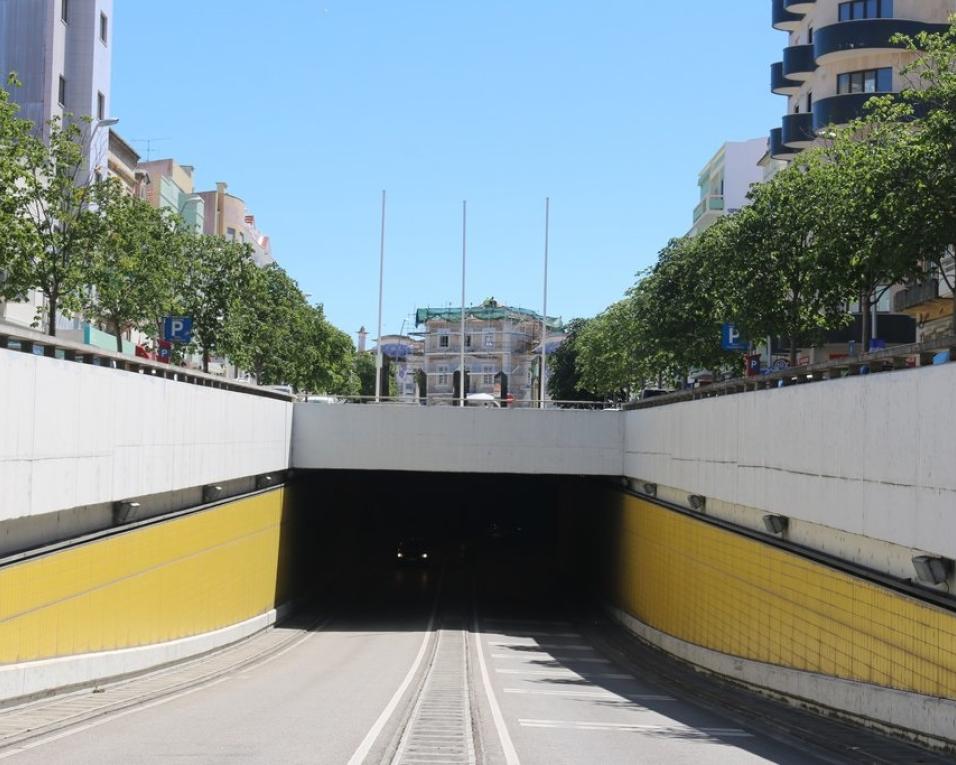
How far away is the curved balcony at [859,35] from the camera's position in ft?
165

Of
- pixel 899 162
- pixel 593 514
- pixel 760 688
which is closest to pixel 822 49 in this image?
pixel 593 514

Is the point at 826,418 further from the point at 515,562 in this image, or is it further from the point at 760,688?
the point at 515,562

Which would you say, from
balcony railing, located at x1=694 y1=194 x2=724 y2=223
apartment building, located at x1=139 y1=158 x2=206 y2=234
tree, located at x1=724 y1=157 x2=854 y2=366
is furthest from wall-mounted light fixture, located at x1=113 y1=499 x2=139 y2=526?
balcony railing, located at x1=694 y1=194 x2=724 y2=223

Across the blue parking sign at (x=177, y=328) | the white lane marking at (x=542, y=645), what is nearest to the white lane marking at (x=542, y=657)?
the white lane marking at (x=542, y=645)

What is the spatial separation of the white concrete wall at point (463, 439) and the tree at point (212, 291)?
7.53 metres

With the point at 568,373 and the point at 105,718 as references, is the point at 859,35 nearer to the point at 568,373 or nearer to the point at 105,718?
the point at 105,718

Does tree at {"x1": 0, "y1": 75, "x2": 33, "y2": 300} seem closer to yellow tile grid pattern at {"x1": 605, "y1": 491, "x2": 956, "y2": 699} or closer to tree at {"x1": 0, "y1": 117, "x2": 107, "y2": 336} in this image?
tree at {"x1": 0, "y1": 117, "x2": 107, "y2": 336}

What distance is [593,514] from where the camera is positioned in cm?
4941

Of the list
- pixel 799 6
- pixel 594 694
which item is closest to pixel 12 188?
pixel 594 694

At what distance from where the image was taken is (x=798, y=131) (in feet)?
185

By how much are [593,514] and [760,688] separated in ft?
89.9

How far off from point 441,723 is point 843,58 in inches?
1712

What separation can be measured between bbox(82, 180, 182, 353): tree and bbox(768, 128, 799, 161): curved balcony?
97.7ft

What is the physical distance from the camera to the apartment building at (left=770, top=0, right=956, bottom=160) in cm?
5031
